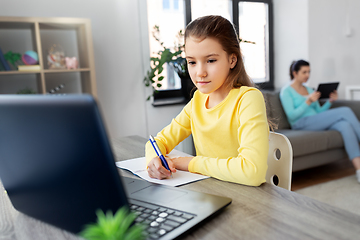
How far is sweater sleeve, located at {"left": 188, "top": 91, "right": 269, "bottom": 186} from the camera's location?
753 millimetres

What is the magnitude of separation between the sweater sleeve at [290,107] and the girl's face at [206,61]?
2061 mm

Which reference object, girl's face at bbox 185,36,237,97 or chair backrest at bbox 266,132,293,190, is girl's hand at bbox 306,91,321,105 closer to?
chair backrest at bbox 266,132,293,190

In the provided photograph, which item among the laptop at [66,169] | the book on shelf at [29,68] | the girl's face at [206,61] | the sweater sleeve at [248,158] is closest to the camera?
the laptop at [66,169]

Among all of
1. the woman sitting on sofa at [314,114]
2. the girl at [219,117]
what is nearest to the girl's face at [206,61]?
the girl at [219,117]

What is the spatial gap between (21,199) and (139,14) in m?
2.45

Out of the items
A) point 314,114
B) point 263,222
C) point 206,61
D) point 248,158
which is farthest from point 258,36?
point 263,222

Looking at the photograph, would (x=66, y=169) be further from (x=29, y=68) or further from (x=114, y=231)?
(x=29, y=68)

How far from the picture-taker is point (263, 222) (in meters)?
0.53

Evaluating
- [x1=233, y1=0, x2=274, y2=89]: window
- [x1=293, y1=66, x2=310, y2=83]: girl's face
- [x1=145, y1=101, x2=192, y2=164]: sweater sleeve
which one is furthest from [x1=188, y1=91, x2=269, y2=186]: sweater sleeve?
[x1=233, y1=0, x2=274, y2=89]: window

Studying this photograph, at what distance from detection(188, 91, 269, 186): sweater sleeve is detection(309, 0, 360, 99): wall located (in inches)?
116

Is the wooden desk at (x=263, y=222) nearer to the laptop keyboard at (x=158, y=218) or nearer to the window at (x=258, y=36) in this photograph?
the laptop keyboard at (x=158, y=218)

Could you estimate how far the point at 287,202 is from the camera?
0.61 metres

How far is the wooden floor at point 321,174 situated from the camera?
2.51m

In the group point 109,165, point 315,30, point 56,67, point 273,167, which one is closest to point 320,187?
point 273,167
